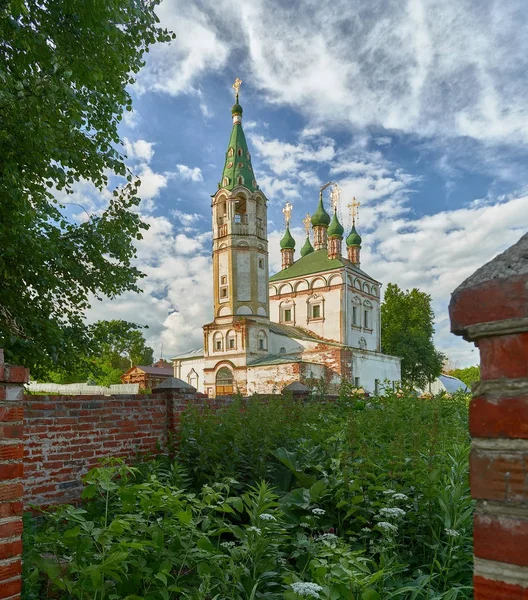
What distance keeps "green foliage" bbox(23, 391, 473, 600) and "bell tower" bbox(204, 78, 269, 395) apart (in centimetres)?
2230

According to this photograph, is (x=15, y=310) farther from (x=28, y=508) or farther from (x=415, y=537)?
(x=415, y=537)

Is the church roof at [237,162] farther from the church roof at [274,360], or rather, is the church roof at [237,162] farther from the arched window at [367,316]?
the arched window at [367,316]

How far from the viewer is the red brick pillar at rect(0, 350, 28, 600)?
6.79 feet

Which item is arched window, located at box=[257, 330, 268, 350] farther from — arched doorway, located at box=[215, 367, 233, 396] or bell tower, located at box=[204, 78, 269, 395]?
arched doorway, located at box=[215, 367, 233, 396]

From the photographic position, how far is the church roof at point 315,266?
33812mm

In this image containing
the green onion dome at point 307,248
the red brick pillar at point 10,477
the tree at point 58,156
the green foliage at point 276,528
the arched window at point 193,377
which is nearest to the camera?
the red brick pillar at point 10,477

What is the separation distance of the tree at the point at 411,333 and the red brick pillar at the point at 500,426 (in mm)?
34753

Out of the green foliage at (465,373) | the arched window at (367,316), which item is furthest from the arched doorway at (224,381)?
the green foliage at (465,373)

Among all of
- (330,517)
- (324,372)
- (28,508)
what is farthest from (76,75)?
(324,372)

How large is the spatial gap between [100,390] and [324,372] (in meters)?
12.1

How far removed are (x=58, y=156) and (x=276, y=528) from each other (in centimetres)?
456

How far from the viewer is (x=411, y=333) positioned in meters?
36.3

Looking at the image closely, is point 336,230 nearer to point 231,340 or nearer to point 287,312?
point 287,312

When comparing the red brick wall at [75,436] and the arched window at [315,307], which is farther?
the arched window at [315,307]
